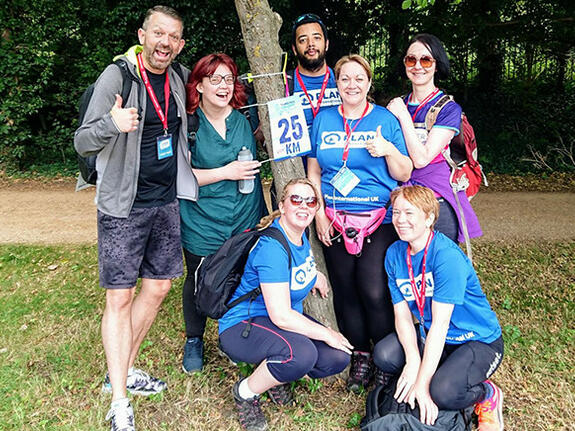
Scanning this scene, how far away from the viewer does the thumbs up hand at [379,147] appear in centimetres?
302

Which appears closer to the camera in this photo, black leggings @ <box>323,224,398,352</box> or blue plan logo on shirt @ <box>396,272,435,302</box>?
blue plan logo on shirt @ <box>396,272,435,302</box>

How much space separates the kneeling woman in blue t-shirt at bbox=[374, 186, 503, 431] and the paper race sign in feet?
2.26

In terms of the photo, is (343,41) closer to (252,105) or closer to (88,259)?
(88,259)

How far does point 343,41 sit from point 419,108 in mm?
8347

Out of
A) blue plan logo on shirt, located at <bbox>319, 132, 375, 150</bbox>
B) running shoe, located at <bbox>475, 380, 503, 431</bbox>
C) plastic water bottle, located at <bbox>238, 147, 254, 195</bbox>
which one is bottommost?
running shoe, located at <bbox>475, 380, 503, 431</bbox>

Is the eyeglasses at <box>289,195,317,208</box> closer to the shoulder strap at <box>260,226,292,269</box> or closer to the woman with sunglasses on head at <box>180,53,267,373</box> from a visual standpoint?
the shoulder strap at <box>260,226,292,269</box>

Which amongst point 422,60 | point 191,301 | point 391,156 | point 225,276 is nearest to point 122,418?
point 191,301

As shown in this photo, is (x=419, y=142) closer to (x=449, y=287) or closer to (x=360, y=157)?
(x=360, y=157)

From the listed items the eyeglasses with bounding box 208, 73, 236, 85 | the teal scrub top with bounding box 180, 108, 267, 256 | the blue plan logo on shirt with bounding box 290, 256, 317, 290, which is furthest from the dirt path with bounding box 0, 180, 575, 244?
the eyeglasses with bounding box 208, 73, 236, 85

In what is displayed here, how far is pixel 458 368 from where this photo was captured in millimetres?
2953

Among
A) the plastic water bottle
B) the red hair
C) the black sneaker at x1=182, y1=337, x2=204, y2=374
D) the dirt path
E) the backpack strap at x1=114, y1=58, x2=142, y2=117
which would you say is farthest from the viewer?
the dirt path

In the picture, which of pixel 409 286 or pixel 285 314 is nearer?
pixel 285 314

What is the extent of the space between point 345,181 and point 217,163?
852 mm

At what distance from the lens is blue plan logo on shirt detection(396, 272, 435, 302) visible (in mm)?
3051
